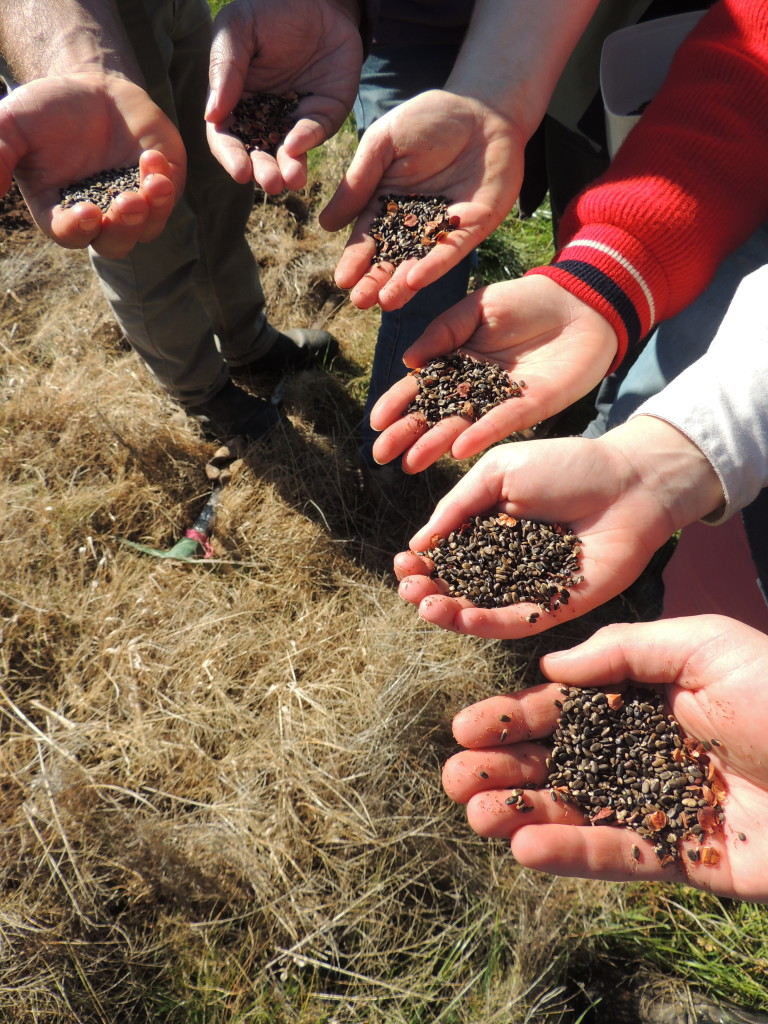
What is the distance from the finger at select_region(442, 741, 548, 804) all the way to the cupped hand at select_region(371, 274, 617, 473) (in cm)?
95

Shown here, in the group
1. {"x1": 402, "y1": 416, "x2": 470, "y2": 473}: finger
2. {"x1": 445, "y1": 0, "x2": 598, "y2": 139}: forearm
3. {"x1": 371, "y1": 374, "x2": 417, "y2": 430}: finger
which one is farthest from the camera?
{"x1": 445, "y1": 0, "x2": 598, "y2": 139}: forearm

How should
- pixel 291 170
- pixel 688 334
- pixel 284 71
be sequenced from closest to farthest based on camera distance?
pixel 291 170
pixel 688 334
pixel 284 71

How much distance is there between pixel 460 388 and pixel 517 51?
52.7 inches

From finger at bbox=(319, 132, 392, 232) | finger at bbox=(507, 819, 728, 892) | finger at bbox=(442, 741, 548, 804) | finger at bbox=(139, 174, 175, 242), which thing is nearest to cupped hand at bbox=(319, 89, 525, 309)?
finger at bbox=(319, 132, 392, 232)

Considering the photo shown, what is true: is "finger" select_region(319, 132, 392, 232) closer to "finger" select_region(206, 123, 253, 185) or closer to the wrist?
"finger" select_region(206, 123, 253, 185)

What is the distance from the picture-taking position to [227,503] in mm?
3744

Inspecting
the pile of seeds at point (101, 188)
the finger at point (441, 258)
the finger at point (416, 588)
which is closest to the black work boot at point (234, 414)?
the pile of seeds at point (101, 188)

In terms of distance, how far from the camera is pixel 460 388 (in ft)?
8.09

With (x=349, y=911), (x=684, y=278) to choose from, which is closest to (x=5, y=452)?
(x=349, y=911)

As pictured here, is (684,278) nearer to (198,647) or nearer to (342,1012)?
(198,647)

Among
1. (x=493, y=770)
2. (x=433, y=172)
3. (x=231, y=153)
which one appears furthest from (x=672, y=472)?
(x=231, y=153)

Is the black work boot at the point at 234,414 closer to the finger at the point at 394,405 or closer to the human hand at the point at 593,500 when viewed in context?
the finger at the point at 394,405

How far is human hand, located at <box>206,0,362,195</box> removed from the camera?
248cm

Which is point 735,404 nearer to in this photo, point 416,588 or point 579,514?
point 579,514
